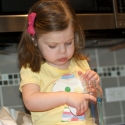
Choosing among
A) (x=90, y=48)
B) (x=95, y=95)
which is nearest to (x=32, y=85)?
(x=95, y=95)

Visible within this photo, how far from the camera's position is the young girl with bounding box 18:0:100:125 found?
3.39 ft

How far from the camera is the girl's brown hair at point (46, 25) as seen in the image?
105 cm

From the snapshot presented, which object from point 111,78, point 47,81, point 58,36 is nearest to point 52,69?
point 47,81

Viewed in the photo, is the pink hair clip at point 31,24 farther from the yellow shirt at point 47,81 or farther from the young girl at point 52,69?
the yellow shirt at point 47,81

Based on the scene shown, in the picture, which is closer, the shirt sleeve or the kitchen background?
the shirt sleeve

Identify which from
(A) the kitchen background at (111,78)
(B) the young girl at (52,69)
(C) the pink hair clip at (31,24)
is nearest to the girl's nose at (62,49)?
(B) the young girl at (52,69)

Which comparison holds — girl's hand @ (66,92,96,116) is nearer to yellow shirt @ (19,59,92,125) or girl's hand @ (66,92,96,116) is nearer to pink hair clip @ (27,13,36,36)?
yellow shirt @ (19,59,92,125)

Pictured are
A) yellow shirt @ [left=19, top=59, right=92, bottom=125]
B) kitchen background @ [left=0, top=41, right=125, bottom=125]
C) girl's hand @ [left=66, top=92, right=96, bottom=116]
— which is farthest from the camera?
kitchen background @ [left=0, top=41, right=125, bottom=125]

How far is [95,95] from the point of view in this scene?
105 cm

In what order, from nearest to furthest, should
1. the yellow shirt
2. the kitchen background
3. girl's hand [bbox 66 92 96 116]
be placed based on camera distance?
1. girl's hand [bbox 66 92 96 116]
2. the yellow shirt
3. the kitchen background

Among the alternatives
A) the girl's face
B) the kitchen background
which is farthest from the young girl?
the kitchen background

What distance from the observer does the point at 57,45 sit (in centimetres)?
105

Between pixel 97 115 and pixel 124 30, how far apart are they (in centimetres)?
44

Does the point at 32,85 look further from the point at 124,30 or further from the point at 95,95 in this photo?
the point at 124,30
